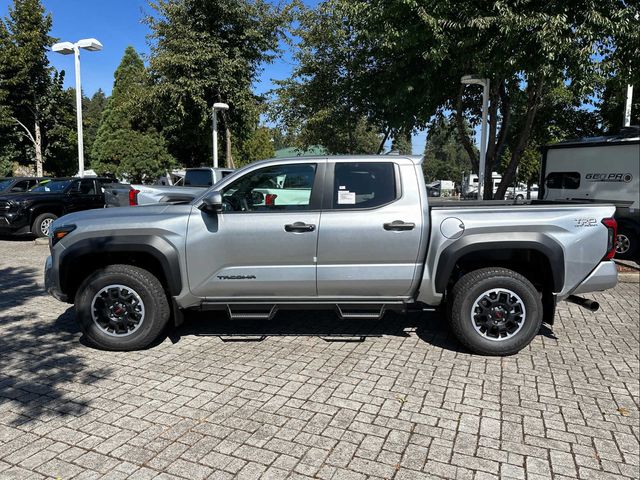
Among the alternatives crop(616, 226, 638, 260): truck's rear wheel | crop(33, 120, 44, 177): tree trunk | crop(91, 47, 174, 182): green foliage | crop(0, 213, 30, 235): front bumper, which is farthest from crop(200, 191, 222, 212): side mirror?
crop(91, 47, 174, 182): green foliage

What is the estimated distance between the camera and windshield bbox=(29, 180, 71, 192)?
1270 cm

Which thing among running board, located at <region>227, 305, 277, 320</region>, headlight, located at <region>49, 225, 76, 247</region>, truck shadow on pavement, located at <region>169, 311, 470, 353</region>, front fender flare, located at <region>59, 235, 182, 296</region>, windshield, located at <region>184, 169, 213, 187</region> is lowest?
truck shadow on pavement, located at <region>169, 311, 470, 353</region>

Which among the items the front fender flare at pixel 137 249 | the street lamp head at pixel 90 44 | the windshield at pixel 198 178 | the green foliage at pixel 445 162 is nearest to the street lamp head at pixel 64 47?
the street lamp head at pixel 90 44

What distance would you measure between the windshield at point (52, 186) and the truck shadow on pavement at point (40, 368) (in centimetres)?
715

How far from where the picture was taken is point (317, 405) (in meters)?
3.66

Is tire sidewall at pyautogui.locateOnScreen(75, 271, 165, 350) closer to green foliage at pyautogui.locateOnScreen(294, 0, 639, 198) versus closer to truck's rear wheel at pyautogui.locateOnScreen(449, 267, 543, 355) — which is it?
truck's rear wheel at pyautogui.locateOnScreen(449, 267, 543, 355)

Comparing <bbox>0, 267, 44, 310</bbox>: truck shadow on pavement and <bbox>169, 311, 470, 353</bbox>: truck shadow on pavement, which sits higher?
<bbox>0, 267, 44, 310</bbox>: truck shadow on pavement

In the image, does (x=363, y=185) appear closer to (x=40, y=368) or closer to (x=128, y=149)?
(x=40, y=368)

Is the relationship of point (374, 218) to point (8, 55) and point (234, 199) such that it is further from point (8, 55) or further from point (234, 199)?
point (8, 55)

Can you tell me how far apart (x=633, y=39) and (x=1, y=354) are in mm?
10358

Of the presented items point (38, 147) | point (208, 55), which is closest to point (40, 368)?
point (208, 55)

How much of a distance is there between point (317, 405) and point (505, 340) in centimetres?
195

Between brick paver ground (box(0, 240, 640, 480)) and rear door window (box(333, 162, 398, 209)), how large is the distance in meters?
1.43

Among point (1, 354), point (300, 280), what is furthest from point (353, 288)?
point (1, 354)
